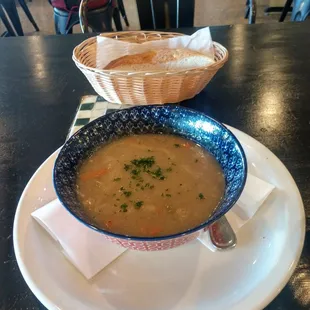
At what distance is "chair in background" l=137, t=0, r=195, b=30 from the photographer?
7.36ft

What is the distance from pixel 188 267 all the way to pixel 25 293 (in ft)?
1.18

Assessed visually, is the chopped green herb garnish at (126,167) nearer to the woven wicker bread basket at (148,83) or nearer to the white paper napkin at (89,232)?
the white paper napkin at (89,232)

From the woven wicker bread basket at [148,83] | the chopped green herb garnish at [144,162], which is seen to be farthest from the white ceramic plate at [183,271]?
the woven wicker bread basket at [148,83]

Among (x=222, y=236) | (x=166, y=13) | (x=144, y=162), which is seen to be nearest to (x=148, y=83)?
(x=144, y=162)

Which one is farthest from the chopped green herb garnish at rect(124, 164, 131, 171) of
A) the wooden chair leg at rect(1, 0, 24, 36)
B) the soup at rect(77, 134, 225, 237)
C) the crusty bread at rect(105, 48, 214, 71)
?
the wooden chair leg at rect(1, 0, 24, 36)

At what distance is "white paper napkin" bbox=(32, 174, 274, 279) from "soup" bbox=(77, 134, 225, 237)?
0.05 metres

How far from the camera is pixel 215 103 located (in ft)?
4.55

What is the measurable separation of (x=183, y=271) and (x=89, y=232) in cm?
24

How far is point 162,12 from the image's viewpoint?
2289mm

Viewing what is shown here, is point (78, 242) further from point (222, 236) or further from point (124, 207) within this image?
point (222, 236)

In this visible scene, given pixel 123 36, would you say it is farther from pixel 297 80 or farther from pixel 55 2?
pixel 55 2

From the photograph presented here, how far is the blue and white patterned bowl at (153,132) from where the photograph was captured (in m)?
0.68

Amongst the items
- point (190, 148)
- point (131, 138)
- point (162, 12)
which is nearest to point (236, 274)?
point (190, 148)

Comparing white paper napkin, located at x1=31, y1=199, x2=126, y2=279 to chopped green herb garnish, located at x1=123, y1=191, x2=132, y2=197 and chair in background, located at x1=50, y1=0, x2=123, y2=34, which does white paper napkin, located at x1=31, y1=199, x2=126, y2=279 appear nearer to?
chopped green herb garnish, located at x1=123, y1=191, x2=132, y2=197
